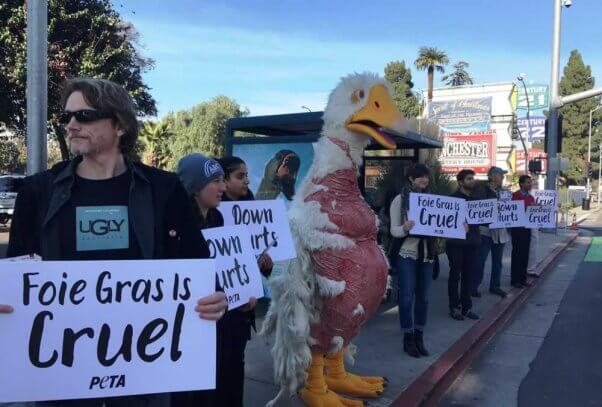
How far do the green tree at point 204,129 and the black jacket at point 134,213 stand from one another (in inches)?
1516

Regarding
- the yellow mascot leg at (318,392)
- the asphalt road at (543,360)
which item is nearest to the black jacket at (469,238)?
the asphalt road at (543,360)

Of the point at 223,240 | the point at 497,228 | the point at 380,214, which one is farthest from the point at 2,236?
the point at 223,240

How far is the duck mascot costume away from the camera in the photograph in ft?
11.8

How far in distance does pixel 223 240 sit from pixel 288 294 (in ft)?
3.15

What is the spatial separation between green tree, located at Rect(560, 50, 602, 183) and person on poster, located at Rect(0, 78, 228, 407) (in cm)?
6753

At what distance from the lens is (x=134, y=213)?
75.8 inches

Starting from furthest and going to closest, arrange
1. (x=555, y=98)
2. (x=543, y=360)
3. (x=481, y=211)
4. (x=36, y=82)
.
Answer: (x=555, y=98)
(x=481, y=211)
(x=543, y=360)
(x=36, y=82)

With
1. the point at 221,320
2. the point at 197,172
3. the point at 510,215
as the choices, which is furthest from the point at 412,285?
the point at 510,215

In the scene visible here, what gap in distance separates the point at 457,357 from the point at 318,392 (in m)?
2.05

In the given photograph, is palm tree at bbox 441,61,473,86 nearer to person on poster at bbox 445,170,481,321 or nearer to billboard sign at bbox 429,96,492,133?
billboard sign at bbox 429,96,492,133

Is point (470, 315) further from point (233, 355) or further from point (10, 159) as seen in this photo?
point (10, 159)

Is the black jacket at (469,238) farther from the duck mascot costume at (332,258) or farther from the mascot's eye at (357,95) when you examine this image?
the mascot's eye at (357,95)

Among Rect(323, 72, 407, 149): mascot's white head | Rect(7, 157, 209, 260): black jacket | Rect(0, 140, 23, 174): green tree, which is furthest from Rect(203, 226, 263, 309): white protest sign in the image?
Rect(0, 140, 23, 174): green tree

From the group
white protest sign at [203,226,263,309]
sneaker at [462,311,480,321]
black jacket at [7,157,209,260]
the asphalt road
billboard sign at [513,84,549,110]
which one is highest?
billboard sign at [513,84,549,110]
